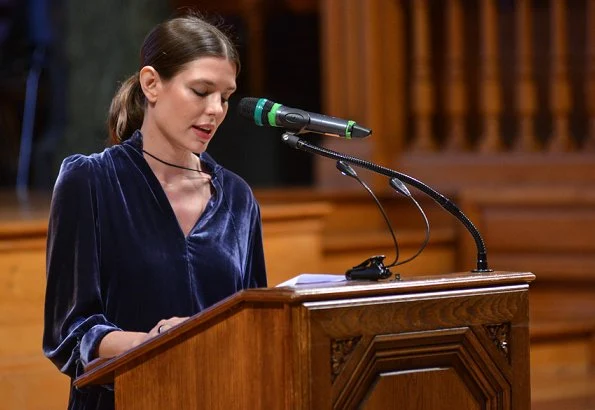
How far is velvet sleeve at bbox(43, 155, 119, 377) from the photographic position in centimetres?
230

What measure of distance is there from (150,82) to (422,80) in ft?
9.94

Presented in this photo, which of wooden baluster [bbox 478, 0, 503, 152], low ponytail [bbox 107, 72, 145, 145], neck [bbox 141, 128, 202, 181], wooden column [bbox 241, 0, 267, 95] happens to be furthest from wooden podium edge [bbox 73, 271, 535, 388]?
wooden column [bbox 241, 0, 267, 95]

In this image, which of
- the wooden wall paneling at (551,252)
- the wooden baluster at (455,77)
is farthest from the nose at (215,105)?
the wooden baluster at (455,77)

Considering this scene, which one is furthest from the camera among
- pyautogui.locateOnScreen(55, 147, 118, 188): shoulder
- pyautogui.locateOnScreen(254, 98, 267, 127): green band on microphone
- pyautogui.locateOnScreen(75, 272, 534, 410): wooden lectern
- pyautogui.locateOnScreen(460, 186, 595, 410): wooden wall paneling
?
pyautogui.locateOnScreen(460, 186, 595, 410): wooden wall paneling

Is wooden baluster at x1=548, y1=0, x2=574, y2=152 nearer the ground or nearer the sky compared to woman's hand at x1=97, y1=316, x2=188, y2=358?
nearer the sky

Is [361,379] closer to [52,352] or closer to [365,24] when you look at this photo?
[52,352]

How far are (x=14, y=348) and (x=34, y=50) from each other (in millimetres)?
3038

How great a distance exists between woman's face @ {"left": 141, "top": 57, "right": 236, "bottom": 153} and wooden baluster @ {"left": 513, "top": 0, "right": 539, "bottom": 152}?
114 inches

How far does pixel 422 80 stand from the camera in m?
5.36

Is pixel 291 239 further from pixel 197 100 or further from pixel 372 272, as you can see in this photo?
pixel 372 272

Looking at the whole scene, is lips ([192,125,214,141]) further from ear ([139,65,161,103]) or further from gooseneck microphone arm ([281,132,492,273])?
gooseneck microphone arm ([281,132,492,273])

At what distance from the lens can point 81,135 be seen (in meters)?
6.20

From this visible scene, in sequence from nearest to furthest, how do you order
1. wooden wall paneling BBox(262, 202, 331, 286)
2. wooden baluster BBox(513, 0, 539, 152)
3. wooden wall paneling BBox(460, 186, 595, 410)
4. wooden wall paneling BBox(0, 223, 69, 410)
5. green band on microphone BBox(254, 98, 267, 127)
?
green band on microphone BBox(254, 98, 267, 127)
wooden wall paneling BBox(0, 223, 69, 410)
wooden wall paneling BBox(262, 202, 331, 286)
wooden wall paneling BBox(460, 186, 595, 410)
wooden baluster BBox(513, 0, 539, 152)

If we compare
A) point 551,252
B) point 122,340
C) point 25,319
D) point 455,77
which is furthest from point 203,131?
point 455,77
